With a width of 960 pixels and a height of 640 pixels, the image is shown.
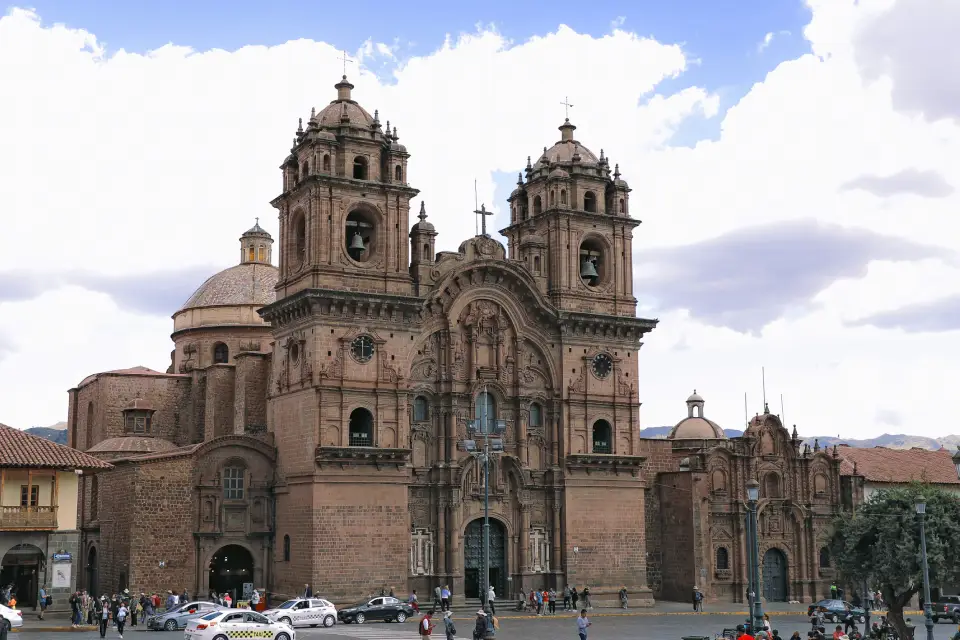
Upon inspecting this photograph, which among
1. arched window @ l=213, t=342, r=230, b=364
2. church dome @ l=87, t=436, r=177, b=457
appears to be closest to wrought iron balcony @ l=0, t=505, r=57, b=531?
church dome @ l=87, t=436, r=177, b=457

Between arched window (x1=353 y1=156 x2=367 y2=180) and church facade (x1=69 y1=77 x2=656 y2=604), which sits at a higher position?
arched window (x1=353 y1=156 x2=367 y2=180)

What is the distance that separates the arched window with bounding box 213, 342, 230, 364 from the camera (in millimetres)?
69188

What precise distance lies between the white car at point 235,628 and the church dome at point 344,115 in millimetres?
26107

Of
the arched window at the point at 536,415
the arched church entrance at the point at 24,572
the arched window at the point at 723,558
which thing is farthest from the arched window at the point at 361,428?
the arched window at the point at 723,558

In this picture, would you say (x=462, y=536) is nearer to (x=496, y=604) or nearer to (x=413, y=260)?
(x=496, y=604)

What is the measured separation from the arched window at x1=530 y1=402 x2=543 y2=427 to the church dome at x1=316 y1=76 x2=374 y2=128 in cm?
1552

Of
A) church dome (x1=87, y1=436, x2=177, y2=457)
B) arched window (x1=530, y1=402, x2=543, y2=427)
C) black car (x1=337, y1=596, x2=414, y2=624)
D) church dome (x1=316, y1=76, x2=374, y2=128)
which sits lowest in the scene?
black car (x1=337, y1=596, x2=414, y2=624)

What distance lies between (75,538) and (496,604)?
18.5 metres

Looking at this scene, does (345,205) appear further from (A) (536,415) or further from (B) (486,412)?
(A) (536,415)

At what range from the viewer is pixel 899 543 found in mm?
43062

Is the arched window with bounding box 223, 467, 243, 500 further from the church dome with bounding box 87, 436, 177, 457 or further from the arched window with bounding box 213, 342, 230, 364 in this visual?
the arched window with bounding box 213, 342, 230, 364

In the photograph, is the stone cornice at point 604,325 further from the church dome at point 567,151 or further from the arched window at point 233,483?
the arched window at point 233,483

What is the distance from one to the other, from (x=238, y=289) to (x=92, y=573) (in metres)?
19.7

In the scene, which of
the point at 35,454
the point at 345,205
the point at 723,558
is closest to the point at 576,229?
the point at 345,205
